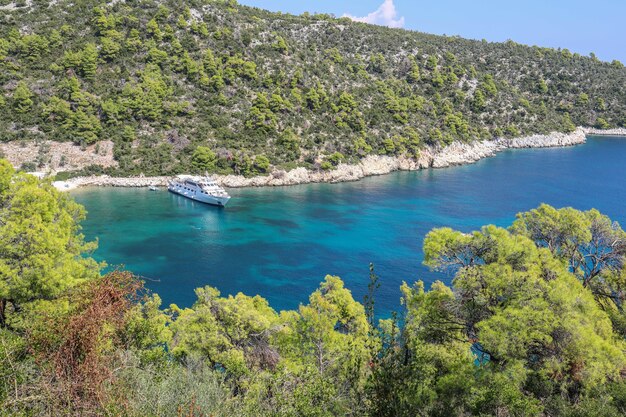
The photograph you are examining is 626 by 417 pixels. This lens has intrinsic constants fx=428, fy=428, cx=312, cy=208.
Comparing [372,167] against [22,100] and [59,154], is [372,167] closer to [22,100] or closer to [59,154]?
Answer: [59,154]

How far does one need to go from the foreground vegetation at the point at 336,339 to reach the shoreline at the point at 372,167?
164 feet

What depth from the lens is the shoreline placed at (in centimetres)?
7281

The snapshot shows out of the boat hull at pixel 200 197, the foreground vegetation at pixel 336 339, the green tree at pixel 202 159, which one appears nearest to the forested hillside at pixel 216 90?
the green tree at pixel 202 159

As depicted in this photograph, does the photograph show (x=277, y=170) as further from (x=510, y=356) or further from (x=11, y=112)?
(x=510, y=356)

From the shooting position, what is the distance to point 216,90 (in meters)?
90.8

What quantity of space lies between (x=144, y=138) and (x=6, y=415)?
3057 inches

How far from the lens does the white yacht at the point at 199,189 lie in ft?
214

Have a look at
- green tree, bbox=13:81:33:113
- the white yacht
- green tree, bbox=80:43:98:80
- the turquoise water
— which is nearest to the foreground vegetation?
the turquoise water

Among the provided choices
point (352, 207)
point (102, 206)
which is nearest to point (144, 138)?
point (102, 206)

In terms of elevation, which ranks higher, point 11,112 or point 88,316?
point 11,112

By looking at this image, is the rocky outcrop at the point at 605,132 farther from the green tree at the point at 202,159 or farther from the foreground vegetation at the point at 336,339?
the foreground vegetation at the point at 336,339

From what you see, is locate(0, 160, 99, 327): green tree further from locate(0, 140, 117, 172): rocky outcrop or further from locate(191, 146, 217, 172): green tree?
locate(0, 140, 117, 172): rocky outcrop

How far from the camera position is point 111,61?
8850 cm

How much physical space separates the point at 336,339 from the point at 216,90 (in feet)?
263
